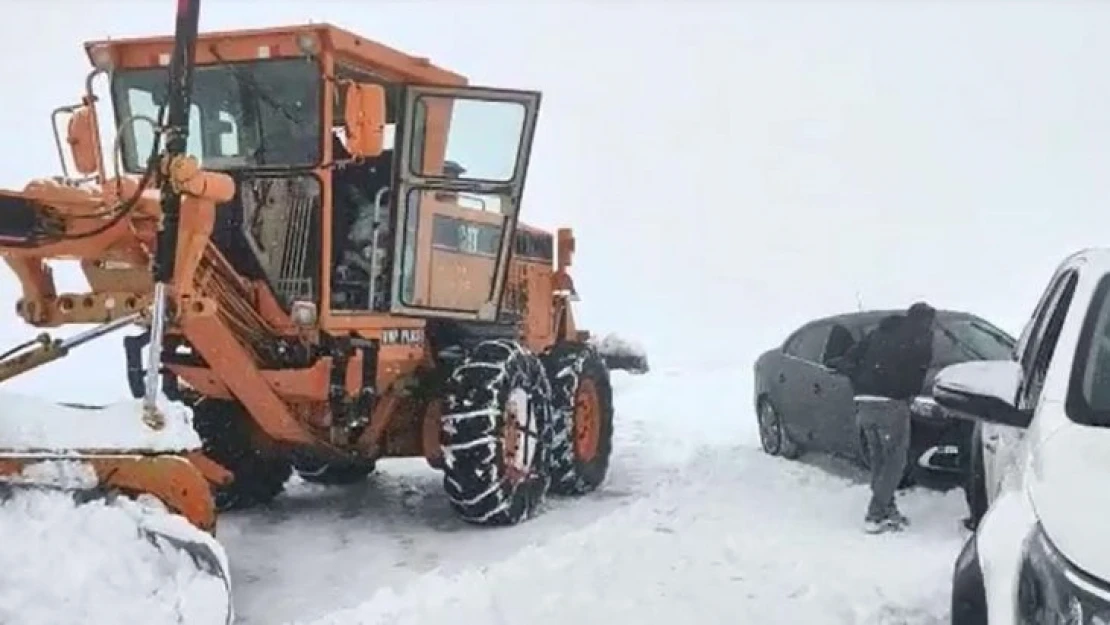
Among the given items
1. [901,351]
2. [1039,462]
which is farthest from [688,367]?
[1039,462]

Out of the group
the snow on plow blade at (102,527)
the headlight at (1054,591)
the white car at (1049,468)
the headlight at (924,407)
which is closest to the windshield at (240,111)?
the snow on plow blade at (102,527)

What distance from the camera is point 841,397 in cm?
1070

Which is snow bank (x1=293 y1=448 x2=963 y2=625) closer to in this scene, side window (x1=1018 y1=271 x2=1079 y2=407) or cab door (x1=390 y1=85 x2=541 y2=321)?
side window (x1=1018 y1=271 x2=1079 y2=407)

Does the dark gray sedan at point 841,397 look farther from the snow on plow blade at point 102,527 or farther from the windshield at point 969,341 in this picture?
the snow on plow blade at point 102,527

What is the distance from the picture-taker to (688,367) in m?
25.6

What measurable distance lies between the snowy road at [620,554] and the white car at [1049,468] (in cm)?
175

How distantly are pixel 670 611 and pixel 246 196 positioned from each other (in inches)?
153

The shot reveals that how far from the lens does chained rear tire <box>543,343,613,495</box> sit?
10694 mm

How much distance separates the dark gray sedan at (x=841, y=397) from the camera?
9.36 metres

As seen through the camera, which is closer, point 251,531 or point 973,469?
point 973,469

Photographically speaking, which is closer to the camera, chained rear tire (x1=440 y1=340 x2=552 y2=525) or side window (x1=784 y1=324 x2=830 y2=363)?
chained rear tire (x1=440 y1=340 x2=552 y2=525)

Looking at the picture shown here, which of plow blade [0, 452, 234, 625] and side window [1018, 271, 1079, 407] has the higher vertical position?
side window [1018, 271, 1079, 407]

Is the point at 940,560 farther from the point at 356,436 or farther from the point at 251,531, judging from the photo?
the point at 251,531

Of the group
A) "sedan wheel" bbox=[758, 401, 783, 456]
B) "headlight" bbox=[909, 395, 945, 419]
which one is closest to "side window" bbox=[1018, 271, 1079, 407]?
"headlight" bbox=[909, 395, 945, 419]
